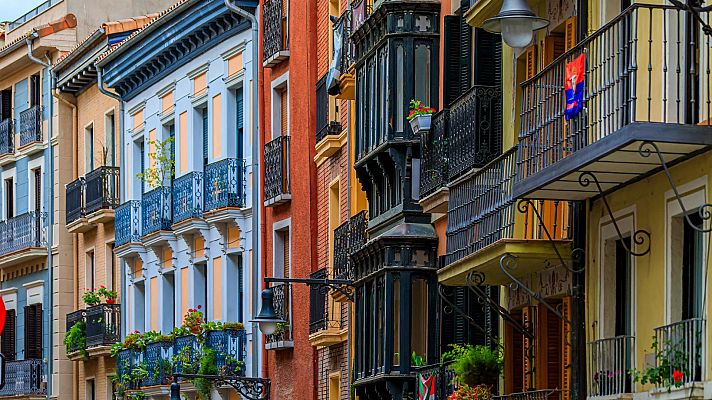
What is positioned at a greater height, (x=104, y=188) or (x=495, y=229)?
(x=104, y=188)

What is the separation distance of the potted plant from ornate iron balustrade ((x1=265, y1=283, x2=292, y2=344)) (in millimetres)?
11458

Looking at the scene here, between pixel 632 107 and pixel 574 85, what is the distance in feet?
5.28

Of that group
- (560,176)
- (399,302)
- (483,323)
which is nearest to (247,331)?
(399,302)

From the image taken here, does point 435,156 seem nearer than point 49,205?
Yes

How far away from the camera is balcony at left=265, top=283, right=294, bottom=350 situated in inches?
1477

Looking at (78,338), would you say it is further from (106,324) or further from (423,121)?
(423,121)

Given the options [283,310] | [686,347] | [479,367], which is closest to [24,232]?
[283,310]

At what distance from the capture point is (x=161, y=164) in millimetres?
45344

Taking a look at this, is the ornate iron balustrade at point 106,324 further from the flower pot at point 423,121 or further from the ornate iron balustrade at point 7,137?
the flower pot at point 423,121

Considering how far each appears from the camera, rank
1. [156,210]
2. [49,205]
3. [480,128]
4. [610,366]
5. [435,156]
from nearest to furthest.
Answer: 1. [610,366]
2. [480,128]
3. [435,156]
4. [156,210]
5. [49,205]

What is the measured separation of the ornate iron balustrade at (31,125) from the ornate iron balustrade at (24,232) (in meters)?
2.15

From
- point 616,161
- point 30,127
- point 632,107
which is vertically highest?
point 30,127

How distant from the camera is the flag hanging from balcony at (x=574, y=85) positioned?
18562mm

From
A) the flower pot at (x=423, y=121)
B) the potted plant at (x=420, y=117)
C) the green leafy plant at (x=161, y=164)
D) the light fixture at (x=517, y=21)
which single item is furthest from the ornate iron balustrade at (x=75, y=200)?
the light fixture at (x=517, y=21)
